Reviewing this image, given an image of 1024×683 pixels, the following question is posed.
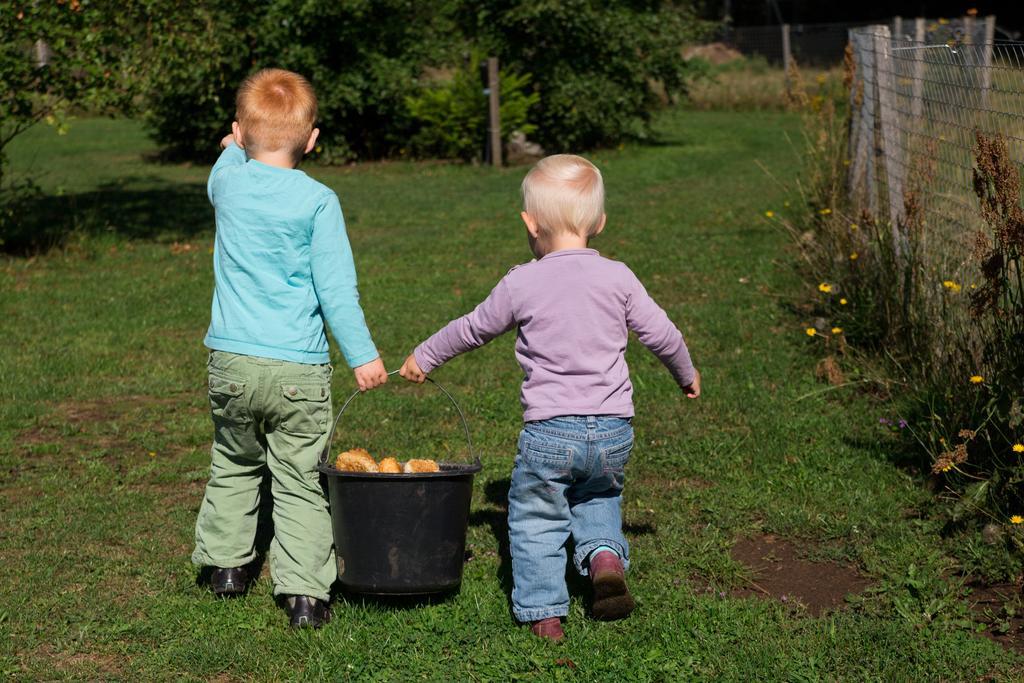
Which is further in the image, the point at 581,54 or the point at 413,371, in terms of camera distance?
the point at 581,54

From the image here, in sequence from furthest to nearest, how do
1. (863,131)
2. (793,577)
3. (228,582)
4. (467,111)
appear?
(467,111)
(863,131)
(793,577)
(228,582)

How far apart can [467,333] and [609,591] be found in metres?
0.96

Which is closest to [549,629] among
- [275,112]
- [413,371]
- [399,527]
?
[399,527]

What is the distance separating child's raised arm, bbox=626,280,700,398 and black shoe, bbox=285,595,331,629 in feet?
4.63

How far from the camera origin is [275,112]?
3797mm

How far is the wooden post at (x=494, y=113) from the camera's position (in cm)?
1775

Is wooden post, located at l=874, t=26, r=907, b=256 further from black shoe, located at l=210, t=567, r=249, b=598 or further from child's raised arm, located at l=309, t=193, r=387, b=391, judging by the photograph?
black shoe, located at l=210, t=567, r=249, b=598

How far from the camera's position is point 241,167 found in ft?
12.7

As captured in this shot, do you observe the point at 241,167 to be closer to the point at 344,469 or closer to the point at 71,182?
the point at 344,469

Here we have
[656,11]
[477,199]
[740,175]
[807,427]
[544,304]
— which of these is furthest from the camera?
[656,11]

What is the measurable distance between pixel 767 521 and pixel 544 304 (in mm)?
1636

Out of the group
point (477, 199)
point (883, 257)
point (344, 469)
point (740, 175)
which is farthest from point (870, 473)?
point (740, 175)

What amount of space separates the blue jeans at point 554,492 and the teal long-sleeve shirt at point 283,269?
65 centimetres

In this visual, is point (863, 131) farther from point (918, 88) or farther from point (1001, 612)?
point (1001, 612)
